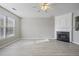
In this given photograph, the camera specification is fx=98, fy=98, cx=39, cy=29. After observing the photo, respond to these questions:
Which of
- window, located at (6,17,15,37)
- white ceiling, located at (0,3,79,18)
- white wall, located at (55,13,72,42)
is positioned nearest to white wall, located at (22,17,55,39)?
white wall, located at (55,13,72,42)

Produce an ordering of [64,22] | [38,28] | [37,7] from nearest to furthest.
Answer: [37,7] < [64,22] < [38,28]

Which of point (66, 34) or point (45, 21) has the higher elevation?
point (45, 21)

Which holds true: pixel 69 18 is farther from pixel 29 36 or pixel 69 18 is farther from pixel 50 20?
pixel 29 36

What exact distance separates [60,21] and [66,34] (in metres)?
1.38

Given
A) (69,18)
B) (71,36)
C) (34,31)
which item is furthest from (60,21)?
(34,31)

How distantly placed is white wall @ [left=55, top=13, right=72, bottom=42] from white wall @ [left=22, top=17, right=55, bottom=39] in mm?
833

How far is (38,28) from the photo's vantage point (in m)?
9.87

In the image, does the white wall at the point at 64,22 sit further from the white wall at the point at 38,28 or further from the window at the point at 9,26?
the window at the point at 9,26

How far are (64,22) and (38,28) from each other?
2.82 metres

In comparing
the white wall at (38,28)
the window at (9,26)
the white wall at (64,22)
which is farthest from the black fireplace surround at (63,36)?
the window at (9,26)

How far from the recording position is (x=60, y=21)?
8.66m

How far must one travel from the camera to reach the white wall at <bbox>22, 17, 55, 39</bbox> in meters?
9.80

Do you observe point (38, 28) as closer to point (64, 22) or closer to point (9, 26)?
point (64, 22)

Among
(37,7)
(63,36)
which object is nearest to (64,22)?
(63,36)
